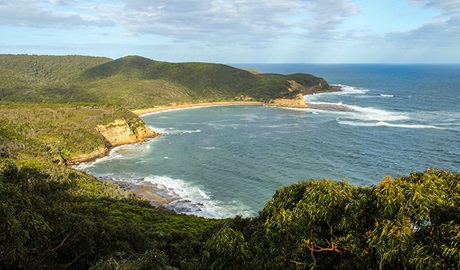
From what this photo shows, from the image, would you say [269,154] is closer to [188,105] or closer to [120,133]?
[120,133]

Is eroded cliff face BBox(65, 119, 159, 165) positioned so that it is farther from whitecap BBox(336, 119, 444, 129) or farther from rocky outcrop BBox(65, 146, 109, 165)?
whitecap BBox(336, 119, 444, 129)

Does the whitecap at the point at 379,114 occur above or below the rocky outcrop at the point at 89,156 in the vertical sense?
above

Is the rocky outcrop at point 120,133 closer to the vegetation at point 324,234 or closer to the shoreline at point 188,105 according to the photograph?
the shoreline at point 188,105

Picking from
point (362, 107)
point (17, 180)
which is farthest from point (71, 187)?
point (362, 107)

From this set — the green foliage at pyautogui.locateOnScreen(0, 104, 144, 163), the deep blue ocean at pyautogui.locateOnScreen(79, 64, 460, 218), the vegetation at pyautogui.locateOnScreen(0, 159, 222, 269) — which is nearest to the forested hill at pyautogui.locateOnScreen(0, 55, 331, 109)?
the deep blue ocean at pyautogui.locateOnScreen(79, 64, 460, 218)

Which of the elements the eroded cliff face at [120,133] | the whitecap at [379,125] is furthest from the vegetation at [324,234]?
the whitecap at [379,125]

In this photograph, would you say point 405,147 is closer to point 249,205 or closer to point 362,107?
point 249,205
